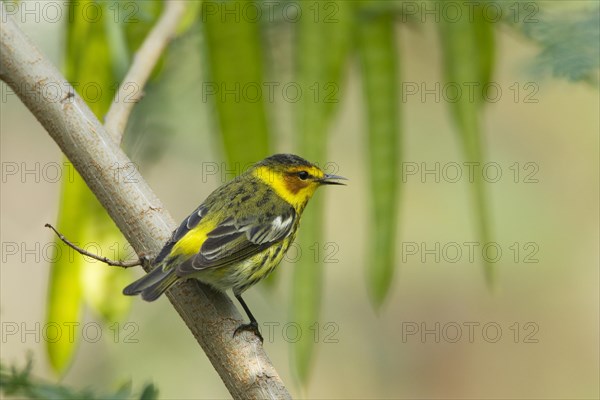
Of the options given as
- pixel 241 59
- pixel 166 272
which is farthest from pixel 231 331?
pixel 241 59

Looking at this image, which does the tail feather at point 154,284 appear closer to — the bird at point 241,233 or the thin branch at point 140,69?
the bird at point 241,233

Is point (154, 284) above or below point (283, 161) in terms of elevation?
below

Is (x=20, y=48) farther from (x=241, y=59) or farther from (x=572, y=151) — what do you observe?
(x=572, y=151)

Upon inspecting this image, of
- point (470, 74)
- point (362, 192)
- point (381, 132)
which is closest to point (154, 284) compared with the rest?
point (381, 132)

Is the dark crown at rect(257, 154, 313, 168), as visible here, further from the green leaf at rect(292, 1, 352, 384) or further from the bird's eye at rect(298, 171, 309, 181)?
the green leaf at rect(292, 1, 352, 384)

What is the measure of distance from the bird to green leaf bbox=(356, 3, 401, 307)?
0.43 meters

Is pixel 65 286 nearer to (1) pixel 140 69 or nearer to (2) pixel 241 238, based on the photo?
(2) pixel 241 238

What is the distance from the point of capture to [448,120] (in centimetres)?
617

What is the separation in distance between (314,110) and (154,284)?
0.76 metres

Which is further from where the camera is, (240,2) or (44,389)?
(240,2)

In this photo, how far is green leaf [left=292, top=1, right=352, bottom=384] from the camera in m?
2.70

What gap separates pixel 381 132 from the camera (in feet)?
9.76

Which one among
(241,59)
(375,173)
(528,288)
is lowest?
(528,288)

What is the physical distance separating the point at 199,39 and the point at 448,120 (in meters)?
2.95
